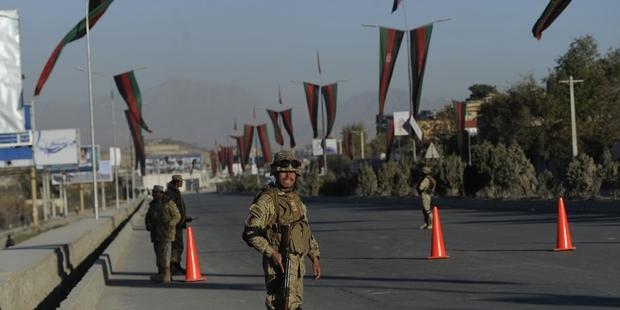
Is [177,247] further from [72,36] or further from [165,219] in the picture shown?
[72,36]

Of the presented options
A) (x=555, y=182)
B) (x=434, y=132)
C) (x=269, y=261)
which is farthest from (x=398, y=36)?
(x=434, y=132)

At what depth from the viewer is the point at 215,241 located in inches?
1061

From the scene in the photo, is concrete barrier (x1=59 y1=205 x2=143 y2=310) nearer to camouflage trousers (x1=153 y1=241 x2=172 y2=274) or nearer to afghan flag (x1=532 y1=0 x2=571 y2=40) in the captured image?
camouflage trousers (x1=153 y1=241 x2=172 y2=274)

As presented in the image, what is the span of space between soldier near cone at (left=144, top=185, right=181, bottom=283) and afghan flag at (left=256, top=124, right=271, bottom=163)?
68.7 meters

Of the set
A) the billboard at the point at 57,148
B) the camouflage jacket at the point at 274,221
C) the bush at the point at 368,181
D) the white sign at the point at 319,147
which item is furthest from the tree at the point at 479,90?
the camouflage jacket at the point at 274,221

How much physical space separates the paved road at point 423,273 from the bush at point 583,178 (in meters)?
6.26

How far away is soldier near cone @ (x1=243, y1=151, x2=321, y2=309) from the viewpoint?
7.98 meters

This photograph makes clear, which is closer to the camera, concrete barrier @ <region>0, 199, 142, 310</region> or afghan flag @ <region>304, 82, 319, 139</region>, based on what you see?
concrete barrier @ <region>0, 199, 142, 310</region>

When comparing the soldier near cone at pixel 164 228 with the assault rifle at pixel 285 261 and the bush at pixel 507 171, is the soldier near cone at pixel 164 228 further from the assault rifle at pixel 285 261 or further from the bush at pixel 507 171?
the bush at pixel 507 171

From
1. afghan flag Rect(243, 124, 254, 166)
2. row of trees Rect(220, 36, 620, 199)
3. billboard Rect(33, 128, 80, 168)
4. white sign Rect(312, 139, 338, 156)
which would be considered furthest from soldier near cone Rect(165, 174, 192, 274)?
billboard Rect(33, 128, 80, 168)

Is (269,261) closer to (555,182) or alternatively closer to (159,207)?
(159,207)

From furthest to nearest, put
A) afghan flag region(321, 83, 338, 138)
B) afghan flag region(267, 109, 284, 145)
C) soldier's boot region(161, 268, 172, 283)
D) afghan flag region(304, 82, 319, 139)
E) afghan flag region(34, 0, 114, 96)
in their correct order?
afghan flag region(267, 109, 284, 145) < afghan flag region(304, 82, 319, 139) < afghan flag region(321, 83, 338, 138) < afghan flag region(34, 0, 114, 96) < soldier's boot region(161, 268, 172, 283)

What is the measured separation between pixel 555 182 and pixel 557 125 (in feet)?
102

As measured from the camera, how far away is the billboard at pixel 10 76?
24.4 meters
